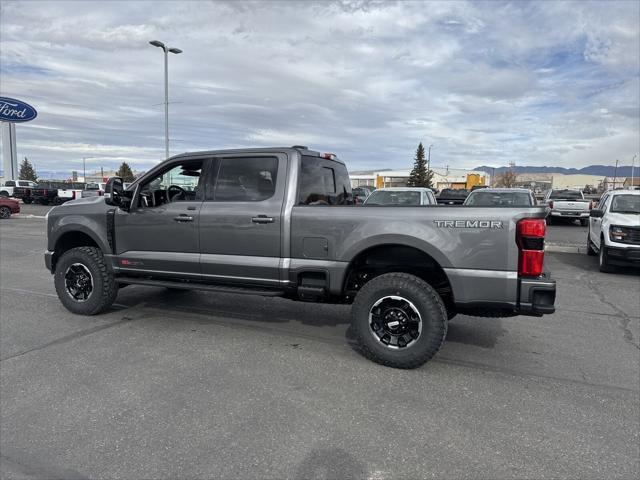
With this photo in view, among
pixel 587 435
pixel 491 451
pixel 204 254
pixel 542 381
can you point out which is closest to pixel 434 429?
pixel 491 451

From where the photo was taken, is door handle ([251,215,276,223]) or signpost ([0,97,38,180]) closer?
door handle ([251,215,276,223])

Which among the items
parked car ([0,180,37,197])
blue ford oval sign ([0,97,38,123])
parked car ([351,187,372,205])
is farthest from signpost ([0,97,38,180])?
parked car ([351,187,372,205])

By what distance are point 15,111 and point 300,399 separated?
46.7 metres

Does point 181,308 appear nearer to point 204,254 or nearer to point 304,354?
point 204,254

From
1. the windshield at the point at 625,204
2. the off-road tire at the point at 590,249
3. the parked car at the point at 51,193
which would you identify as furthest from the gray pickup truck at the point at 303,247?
the parked car at the point at 51,193

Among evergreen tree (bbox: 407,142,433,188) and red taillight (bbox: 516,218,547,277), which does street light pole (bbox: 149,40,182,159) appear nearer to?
red taillight (bbox: 516,218,547,277)

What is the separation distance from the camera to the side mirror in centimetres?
529

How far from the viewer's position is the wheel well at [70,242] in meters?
5.99

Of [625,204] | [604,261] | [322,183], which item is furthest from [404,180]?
[322,183]

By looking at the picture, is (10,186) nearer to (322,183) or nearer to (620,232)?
(322,183)

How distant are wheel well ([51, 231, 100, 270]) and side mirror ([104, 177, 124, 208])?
0.82 meters

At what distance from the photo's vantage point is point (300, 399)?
364 centimetres

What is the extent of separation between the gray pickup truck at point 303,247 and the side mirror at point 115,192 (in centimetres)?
1

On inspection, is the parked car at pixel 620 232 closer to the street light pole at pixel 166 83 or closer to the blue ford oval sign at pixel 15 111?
the street light pole at pixel 166 83
